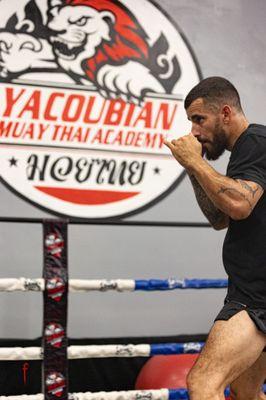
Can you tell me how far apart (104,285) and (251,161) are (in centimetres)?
114

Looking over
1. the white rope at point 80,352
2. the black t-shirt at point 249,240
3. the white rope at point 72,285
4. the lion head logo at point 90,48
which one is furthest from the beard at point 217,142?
the lion head logo at point 90,48

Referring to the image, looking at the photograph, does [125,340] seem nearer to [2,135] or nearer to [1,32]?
[2,135]

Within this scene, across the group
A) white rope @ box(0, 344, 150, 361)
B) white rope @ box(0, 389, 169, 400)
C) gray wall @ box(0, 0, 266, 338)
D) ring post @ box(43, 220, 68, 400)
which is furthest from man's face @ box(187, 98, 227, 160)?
gray wall @ box(0, 0, 266, 338)

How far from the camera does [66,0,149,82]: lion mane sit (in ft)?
11.9

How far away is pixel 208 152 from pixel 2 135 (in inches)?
66.4

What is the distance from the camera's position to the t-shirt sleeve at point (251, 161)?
6.15 ft

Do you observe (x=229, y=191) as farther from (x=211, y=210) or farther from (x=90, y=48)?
(x=90, y=48)

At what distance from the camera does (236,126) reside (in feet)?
6.83

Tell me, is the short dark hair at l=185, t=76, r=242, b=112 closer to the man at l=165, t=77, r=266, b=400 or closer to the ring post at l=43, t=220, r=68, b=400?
the man at l=165, t=77, r=266, b=400

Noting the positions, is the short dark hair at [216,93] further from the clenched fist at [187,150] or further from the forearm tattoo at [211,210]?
the forearm tattoo at [211,210]

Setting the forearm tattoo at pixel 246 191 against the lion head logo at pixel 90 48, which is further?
the lion head logo at pixel 90 48

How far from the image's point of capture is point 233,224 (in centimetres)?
202

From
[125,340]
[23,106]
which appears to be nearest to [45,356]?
[125,340]

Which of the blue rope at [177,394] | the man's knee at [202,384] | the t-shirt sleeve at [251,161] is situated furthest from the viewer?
the blue rope at [177,394]
